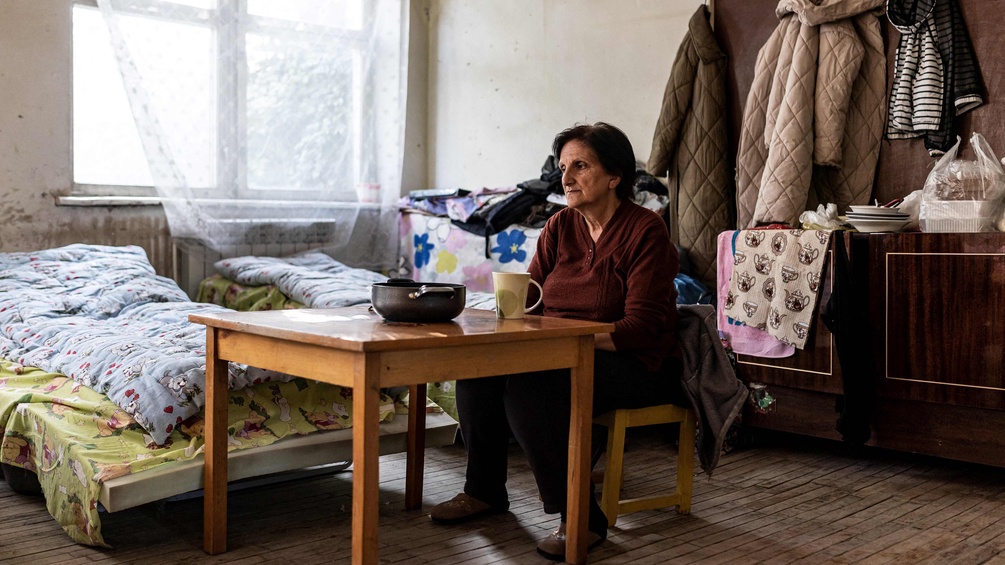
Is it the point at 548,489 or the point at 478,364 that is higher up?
the point at 478,364

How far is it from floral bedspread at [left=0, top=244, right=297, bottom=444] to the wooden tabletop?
289 millimetres

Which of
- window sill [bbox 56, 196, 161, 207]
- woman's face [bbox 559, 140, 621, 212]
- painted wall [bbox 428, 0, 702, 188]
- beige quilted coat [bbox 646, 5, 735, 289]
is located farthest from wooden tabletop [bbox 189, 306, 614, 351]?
window sill [bbox 56, 196, 161, 207]

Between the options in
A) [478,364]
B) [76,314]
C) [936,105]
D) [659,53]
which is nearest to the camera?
[478,364]

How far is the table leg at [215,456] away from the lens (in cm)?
205

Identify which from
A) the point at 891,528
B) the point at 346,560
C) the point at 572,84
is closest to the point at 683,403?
the point at 891,528

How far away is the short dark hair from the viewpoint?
90.4 inches

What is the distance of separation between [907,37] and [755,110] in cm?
59

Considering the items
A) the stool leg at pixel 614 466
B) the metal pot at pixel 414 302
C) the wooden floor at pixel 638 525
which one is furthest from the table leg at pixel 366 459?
the stool leg at pixel 614 466

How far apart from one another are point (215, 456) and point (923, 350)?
6.97 ft

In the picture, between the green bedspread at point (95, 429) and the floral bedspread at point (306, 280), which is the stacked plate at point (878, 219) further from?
the green bedspread at point (95, 429)

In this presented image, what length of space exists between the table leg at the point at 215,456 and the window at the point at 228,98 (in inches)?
97.8

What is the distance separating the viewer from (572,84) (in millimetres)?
4438

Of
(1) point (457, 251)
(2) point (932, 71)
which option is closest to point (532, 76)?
(1) point (457, 251)

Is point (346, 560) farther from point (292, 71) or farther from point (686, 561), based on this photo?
point (292, 71)
